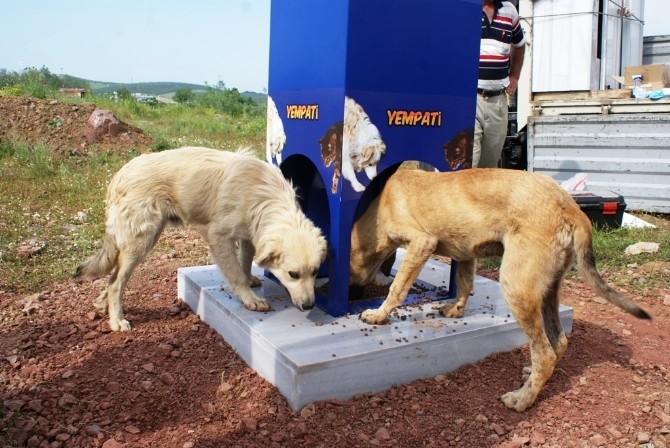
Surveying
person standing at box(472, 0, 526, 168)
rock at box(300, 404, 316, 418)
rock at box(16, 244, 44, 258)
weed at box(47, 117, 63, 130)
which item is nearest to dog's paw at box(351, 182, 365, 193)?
rock at box(300, 404, 316, 418)

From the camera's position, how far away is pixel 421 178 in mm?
4066

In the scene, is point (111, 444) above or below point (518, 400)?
below

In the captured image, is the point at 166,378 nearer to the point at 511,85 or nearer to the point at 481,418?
the point at 481,418

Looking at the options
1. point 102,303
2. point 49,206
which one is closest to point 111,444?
point 102,303

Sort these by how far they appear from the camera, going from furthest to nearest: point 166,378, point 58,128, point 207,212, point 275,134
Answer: point 58,128
point 275,134
point 207,212
point 166,378

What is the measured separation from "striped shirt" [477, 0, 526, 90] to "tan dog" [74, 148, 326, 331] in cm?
294

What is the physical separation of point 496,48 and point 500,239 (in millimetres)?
3269

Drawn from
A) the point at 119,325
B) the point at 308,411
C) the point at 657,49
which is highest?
the point at 657,49

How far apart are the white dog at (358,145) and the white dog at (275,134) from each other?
104 centimetres

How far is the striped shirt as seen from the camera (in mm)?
6105

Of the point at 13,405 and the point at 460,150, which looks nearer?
the point at 13,405

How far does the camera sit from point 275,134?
Result: 196 inches

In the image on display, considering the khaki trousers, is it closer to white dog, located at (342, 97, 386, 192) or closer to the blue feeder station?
the blue feeder station

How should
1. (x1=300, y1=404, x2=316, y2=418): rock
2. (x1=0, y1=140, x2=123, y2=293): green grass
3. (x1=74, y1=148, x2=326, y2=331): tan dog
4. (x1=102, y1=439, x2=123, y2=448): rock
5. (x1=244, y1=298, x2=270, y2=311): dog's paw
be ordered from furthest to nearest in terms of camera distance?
1. (x1=0, y1=140, x2=123, y2=293): green grass
2. (x1=244, y1=298, x2=270, y2=311): dog's paw
3. (x1=74, y1=148, x2=326, y2=331): tan dog
4. (x1=300, y1=404, x2=316, y2=418): rock
5. (x1=102, y1=439, x2=123, y2=448): rock
